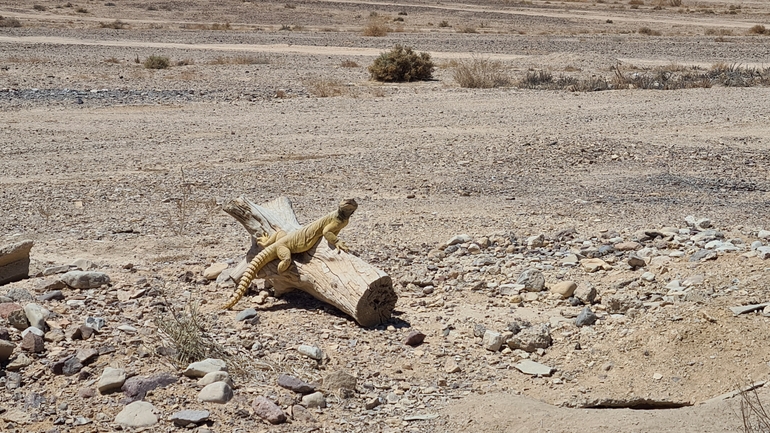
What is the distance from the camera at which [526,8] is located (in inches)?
2345

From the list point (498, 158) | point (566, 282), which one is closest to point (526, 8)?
point (498, 158)

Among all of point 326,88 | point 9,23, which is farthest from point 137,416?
point 9,23

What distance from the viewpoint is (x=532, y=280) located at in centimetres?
712

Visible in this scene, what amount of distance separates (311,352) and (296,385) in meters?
0.46

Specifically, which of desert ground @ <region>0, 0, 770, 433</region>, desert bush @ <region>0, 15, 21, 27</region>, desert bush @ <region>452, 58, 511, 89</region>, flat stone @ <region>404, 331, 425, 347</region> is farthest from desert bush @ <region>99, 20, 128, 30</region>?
flat stone @ <region>404, 331, 425, 347</region>

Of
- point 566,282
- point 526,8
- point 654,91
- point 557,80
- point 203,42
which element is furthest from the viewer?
point 526,8

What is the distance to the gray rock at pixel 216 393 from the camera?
5145 mm

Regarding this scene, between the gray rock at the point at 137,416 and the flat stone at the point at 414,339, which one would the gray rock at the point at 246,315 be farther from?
the gray rock at the point at 137,416

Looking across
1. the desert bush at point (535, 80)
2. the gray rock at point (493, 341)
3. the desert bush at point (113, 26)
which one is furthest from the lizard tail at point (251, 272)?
the desert bush at point (113, 26)

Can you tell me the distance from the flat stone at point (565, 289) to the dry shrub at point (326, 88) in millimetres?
12379

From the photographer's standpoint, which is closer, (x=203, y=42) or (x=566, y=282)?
(x=566, y=282)

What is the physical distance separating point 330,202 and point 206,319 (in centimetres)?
404

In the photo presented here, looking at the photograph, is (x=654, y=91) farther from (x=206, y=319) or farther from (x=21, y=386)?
(x=21, y=386)

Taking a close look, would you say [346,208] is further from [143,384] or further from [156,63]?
[156,63]
